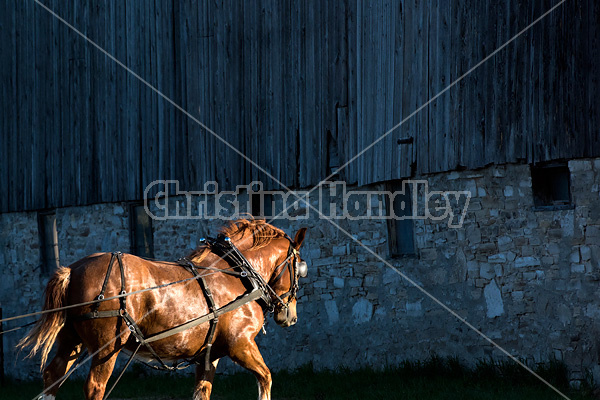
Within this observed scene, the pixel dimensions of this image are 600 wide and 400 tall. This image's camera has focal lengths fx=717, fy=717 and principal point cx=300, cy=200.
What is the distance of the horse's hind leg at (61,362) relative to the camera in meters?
6.76

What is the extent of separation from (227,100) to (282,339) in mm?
4634

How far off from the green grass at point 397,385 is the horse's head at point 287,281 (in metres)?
2.30

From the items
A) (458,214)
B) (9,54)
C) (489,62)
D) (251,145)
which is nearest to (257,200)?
(251,145)

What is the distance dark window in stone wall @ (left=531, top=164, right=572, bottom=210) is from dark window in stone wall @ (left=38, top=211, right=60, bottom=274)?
1066cm

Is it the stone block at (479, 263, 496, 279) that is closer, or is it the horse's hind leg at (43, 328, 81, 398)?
the horse's hind leg at (43, 328, 81, 398)

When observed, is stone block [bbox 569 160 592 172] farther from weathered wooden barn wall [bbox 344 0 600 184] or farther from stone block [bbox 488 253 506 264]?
stone block [bbox 488 253 506 264]

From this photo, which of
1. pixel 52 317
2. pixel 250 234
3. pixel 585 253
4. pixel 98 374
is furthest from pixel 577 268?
pixel 52 317

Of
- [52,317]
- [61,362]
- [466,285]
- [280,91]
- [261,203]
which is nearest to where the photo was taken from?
[52,317]

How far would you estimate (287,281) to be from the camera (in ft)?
26.5

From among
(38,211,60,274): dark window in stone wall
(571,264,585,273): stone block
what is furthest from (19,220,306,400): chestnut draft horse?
(38,211,60,274): dark window in stone wall

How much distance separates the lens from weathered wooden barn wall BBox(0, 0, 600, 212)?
10203 mm

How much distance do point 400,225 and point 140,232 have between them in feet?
19.4

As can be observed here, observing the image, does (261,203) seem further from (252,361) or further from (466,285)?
(252,361)

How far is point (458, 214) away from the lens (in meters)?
10.9
